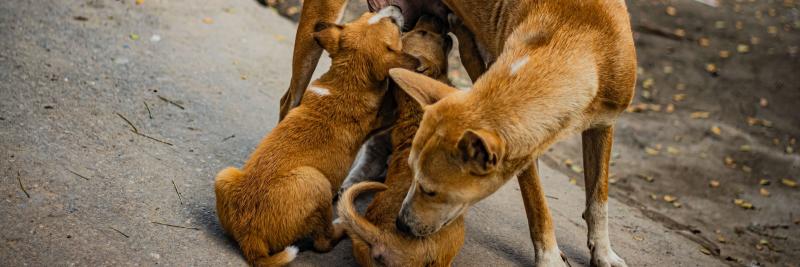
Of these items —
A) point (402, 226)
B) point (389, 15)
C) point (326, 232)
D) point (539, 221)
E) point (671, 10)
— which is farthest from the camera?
point (671, 10)

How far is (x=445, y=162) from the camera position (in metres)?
3.41

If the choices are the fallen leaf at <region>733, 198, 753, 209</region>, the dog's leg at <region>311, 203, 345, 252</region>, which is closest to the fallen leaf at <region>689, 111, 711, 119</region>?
the fallen leaf at <region>733, 198, 753, 209</region>

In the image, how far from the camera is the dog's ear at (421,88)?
371cm

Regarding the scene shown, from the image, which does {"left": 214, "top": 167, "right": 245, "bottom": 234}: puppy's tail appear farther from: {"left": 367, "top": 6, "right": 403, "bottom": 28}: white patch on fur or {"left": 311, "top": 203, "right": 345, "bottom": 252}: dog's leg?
{"left": 367, "top": 6, "right": 403, "bottom": 28}: white patch on fur

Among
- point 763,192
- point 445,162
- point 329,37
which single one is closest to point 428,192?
point 445,162

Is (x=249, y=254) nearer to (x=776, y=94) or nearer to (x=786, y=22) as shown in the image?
(x=776, y=94)

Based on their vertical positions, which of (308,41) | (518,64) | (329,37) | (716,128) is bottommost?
(716,128)

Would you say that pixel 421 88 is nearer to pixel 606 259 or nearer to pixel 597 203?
pixel 597 203

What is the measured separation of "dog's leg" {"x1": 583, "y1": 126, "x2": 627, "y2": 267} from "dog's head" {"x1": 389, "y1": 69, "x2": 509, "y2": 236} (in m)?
1.12

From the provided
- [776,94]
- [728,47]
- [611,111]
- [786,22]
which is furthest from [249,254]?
[786,22]

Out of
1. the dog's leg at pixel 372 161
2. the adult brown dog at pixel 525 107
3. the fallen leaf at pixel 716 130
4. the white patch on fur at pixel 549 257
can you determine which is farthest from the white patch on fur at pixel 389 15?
the fallen leaf at pixel 716 130

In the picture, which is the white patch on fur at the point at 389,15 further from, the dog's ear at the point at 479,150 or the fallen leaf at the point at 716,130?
the fallen leaf at the point at 716,130

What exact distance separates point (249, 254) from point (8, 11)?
4.29 m

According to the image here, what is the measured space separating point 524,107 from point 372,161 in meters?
1.94
